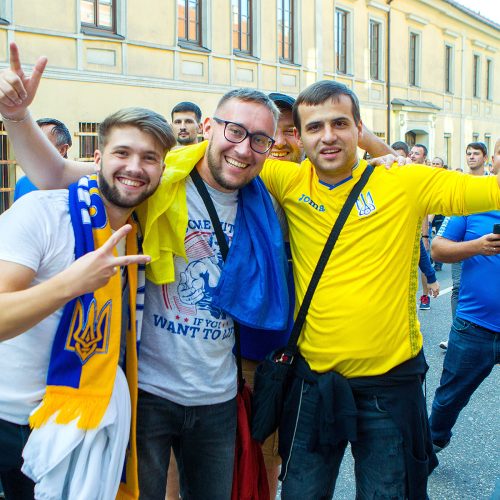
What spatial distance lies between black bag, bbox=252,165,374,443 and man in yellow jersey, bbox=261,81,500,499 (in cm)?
3

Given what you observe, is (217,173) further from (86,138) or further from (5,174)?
(86,138)

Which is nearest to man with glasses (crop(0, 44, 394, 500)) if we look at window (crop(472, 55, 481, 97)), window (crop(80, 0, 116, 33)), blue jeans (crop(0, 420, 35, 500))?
blue jeans (crop(0, 420, 35, 500))

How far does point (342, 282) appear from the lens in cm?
234

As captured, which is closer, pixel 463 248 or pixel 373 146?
pixel 373 146

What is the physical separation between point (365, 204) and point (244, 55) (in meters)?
13.0

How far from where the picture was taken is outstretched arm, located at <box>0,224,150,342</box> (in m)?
1.66

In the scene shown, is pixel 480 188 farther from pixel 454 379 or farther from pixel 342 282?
pixel 454 379

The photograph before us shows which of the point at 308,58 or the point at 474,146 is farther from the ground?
the point at 308,58

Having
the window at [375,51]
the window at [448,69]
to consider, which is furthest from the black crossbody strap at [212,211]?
the window at [448,69]

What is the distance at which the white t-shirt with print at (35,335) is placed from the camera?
185cm

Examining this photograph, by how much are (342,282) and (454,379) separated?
1715 mm

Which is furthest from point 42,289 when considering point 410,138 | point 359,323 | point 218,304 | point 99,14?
point 410,138

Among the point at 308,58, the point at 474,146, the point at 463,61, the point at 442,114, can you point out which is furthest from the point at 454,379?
the point at 463,61

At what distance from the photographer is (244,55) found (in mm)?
14562
